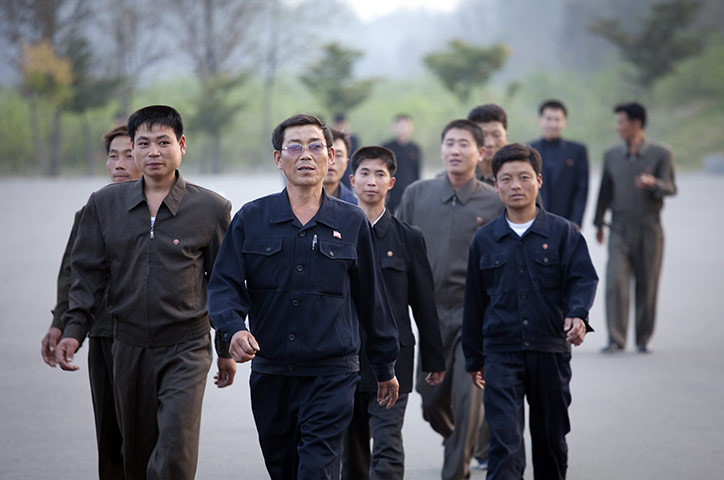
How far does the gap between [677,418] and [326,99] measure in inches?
1613

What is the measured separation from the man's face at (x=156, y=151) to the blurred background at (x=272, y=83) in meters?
34.0

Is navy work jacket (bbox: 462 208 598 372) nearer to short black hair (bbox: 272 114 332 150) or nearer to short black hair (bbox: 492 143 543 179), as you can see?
short black hair (bbox: 492 143 543 179)

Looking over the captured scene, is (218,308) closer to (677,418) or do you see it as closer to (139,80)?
(677,418)

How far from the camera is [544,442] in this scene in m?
4.92

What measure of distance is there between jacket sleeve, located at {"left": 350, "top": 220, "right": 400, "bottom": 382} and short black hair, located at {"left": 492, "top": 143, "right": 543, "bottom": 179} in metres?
1.22

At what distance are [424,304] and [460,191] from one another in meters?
1.21

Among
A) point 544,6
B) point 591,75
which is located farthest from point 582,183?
point 544,6

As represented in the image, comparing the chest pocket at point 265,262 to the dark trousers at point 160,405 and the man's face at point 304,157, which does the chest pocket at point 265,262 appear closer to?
the man's face at point 304,157

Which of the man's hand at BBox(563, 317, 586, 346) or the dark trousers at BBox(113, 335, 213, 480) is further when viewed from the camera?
the man's hand at BBox(563, 317, 586, 346)

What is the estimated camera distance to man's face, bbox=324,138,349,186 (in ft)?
21.4

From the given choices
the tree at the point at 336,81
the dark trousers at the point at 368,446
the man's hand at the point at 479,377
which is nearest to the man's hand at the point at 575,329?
the man's hand at the point at 479,377

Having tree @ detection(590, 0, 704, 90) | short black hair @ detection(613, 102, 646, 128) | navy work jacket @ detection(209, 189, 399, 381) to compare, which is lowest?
navy work jacket @ detection(209, 189, 399, 381)

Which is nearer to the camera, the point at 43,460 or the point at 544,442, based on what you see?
the point at 544,442

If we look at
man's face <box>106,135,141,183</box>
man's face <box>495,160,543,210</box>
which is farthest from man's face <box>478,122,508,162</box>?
man's face <box>106,135,141,183</box>
